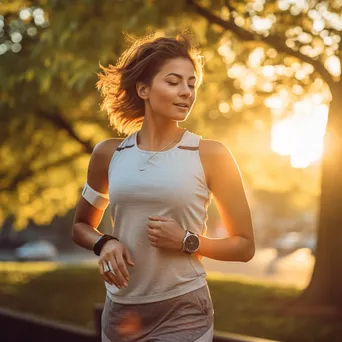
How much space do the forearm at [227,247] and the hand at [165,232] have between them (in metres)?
0.12

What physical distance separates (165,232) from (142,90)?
0.64 m

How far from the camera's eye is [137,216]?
9.79ft

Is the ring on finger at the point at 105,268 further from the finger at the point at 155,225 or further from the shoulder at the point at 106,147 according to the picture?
the shoulder at the point at 106,147

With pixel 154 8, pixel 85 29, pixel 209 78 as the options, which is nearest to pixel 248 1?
pixel 154 8

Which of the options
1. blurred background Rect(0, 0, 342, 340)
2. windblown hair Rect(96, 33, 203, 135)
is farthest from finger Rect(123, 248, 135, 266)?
blurred background Rect(0, 0, 342, 340)

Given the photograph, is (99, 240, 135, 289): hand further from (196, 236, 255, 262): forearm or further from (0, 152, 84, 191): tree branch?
(0, 152, 84, 191): tree branch

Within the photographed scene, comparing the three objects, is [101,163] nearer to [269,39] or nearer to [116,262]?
[116,262]

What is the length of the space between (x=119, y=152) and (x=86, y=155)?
14832 millimetres

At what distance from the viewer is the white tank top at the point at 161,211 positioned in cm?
294

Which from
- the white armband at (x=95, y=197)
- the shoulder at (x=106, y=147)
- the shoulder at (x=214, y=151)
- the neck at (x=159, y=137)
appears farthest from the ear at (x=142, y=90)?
the white armband at (x=95, y=197)

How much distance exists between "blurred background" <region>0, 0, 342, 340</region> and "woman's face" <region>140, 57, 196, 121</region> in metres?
2.42

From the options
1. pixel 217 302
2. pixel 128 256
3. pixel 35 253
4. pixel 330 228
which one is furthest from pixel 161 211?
pixel 35 253

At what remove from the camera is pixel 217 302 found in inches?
498

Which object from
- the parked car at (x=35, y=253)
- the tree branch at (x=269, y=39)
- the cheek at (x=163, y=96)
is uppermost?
the tree branch at (x=269, y=39)
